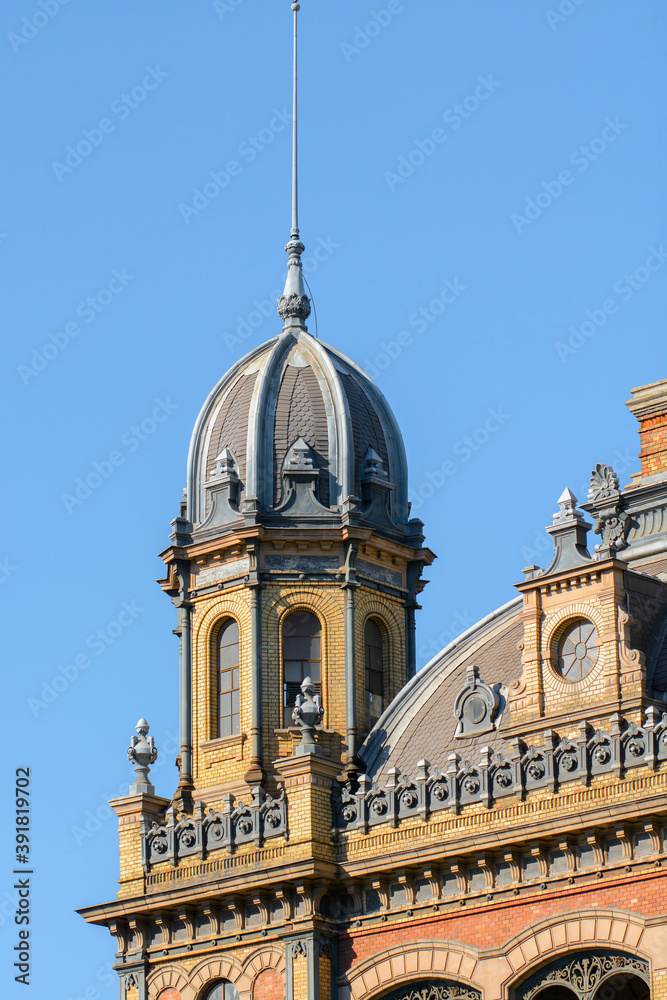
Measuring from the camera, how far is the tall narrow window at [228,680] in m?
52.5

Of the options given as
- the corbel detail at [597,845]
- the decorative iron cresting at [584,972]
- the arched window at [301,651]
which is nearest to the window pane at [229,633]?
the arched window at [301,651]

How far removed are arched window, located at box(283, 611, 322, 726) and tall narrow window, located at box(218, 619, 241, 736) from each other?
1179 mm

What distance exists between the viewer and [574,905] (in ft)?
139

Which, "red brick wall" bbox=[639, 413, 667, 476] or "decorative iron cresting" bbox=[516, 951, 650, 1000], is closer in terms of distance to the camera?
"decorative iron cresting" bbox=[516, 951, 650, 1000]

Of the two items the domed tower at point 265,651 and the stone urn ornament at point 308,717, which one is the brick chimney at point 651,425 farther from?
the stone urn ornament at point 308,717

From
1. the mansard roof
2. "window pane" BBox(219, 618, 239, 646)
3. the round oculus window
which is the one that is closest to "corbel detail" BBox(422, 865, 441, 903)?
the mansard roof

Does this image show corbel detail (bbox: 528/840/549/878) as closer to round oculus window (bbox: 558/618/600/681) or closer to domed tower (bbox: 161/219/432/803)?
round oculus window (bbox: 558/618/600/681)

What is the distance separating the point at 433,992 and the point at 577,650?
700cm

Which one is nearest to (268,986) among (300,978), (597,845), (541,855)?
(300,978)

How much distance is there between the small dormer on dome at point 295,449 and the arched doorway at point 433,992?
1148 cm

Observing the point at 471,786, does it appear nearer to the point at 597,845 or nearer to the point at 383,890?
the point at 383,890

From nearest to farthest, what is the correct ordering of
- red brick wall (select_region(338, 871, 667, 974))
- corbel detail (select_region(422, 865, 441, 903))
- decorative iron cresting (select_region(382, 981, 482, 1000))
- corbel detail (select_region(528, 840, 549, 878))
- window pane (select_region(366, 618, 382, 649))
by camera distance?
red brick wall (select_region(338, 871, 667, 974)), corbel detail (select_region(528, 840, 549, 878)), decorative iron cresting (select_region(382, 981, 482, 1000)), corbel detail (select_region(422, 865, 441, 903)), window pane (select_region(366, 618, 382, 649))

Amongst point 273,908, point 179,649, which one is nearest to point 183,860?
point 273,908

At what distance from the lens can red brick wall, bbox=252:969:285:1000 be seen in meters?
46.3
